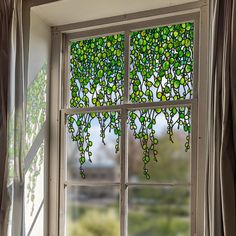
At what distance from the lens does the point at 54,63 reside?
95.8 inches

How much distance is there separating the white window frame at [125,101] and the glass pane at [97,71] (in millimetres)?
44

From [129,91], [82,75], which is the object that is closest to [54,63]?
[82,75]

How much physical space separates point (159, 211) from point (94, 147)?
0.55 m

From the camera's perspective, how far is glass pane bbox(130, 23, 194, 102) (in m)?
2.10

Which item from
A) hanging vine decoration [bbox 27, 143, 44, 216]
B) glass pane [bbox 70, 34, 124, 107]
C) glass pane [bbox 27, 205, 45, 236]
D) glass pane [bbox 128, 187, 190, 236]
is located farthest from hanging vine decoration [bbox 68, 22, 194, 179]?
glass pane [bbox 27, 205, 45, 236]

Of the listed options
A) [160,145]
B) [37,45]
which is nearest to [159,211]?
[160,145]

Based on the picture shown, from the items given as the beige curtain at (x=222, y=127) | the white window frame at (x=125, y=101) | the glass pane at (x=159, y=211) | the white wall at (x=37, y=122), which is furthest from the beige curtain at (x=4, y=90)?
the beige curtain at (x=222, y=127)

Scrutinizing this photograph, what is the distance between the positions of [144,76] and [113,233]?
37.3 inches

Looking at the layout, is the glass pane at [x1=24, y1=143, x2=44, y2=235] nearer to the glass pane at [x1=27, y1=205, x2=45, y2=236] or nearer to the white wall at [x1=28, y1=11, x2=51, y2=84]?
the glass pane at [x1=27, y1=205, x2=45, y2=236]

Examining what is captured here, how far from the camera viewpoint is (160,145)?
6.92 ft

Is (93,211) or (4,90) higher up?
(4,90)

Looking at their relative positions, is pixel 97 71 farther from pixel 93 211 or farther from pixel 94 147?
pixel 93 211

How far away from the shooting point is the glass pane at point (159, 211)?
203 cm

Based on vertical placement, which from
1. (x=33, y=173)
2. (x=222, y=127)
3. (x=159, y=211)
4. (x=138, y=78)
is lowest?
(x=159, y=211)
